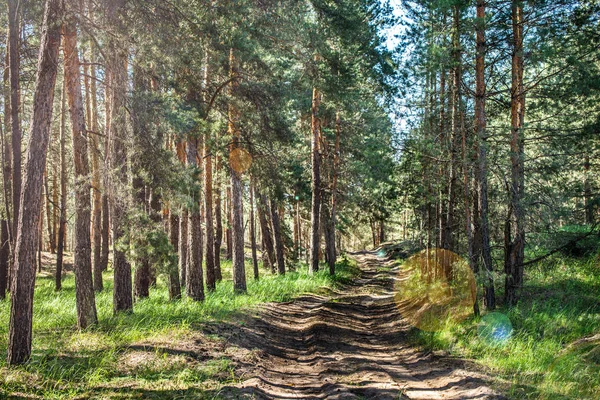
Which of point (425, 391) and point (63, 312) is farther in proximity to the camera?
point (63, 312)

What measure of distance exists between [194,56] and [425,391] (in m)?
8.95

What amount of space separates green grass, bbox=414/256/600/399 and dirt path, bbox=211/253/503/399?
0.49 meters

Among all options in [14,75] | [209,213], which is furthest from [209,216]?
[14,75]

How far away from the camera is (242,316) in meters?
11.1

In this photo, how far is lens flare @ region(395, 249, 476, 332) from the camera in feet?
35.0

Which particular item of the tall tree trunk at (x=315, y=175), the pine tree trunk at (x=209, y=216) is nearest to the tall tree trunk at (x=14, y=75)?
the pine tree trunk at (x=209, y=216)

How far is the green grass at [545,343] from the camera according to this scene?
6.14 metres

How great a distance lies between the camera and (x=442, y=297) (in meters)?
12.8

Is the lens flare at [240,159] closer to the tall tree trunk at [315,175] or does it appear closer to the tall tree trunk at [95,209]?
the tall tree trunk at [315,175]

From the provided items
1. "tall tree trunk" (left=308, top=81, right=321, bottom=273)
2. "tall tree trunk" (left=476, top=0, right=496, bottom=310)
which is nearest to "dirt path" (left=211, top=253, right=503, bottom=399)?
"tall tree trunk" (left=476, top=0, right=496, bottom=310)

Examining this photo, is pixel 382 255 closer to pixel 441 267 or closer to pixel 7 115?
pixel 441 267

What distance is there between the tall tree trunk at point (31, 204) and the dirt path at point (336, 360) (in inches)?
128

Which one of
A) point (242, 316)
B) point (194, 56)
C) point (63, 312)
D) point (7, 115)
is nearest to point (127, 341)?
point (242, 316)

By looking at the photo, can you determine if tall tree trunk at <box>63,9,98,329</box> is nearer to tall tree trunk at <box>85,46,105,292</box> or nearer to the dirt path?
the dirt path
